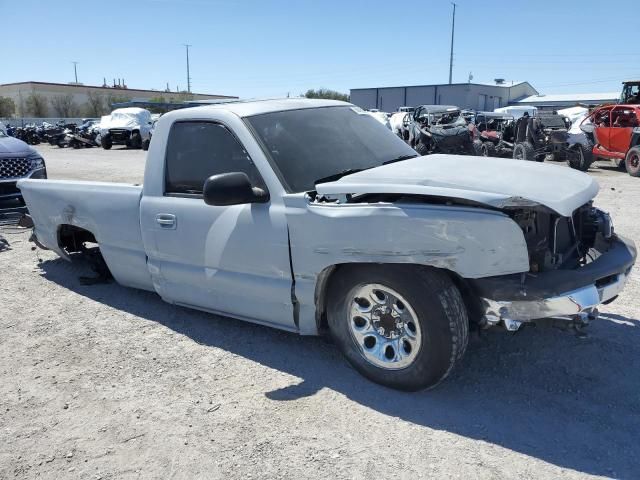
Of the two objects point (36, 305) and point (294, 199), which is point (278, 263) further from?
point (36, 305)

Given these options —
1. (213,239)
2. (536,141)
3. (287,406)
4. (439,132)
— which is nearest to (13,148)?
(213,239)

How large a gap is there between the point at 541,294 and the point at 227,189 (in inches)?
74.0

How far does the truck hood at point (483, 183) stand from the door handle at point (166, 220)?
132 cm

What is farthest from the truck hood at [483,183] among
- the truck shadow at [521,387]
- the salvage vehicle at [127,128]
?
the salvage vehicle at [127,128]

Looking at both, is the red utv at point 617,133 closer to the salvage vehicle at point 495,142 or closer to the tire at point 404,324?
the salvage vehicle at point 495,142

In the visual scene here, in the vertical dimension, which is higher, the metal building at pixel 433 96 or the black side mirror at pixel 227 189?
the metal building at pixel 433 96

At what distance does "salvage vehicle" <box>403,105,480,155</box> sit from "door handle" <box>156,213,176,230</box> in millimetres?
13709

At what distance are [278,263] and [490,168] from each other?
4.95 ft

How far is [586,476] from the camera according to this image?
2.50 metres

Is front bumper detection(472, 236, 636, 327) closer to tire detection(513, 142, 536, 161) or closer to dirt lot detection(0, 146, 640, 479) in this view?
dirt lot detection(0, 146, 640, 479)

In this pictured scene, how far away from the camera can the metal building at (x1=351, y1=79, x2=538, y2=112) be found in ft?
198

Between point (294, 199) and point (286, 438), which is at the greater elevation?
point (294, 199)

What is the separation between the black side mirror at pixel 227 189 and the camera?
3.25 m

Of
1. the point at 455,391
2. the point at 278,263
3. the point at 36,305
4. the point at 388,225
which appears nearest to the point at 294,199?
the point at 278,263
